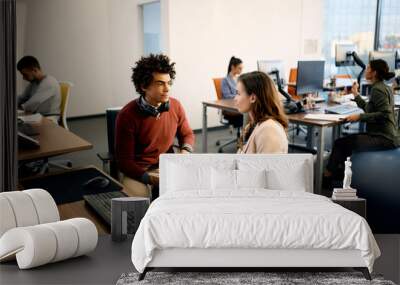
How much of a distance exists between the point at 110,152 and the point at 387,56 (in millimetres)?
4123

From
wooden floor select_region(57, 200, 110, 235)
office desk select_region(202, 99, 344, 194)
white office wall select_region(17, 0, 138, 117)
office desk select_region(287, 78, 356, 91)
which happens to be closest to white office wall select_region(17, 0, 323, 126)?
white office wall select_region(17, 0, 138, 117)

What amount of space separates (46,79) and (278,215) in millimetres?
2710

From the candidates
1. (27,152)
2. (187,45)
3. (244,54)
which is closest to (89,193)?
(27,152)

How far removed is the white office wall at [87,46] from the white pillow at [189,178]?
1918 mm

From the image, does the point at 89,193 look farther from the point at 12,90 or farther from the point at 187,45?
the point at 187,45

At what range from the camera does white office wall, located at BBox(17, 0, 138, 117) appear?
364cm

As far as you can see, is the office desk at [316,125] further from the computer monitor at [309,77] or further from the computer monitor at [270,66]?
the computer monitor at [270,66]

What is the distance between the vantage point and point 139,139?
Result: 10.7ft

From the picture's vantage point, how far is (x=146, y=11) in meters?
4.06

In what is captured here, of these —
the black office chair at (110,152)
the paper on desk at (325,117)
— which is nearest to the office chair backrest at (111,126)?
the black office chair at (110,152)

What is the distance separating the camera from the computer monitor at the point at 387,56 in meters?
5.98

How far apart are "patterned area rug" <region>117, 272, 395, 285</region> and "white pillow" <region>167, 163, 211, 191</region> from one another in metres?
0.46

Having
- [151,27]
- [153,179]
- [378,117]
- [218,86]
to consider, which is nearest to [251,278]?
[153,179]

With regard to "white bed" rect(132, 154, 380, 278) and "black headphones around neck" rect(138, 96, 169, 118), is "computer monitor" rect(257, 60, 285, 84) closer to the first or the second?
"black headphones around neck" rect(138, 96, 169, 118)
